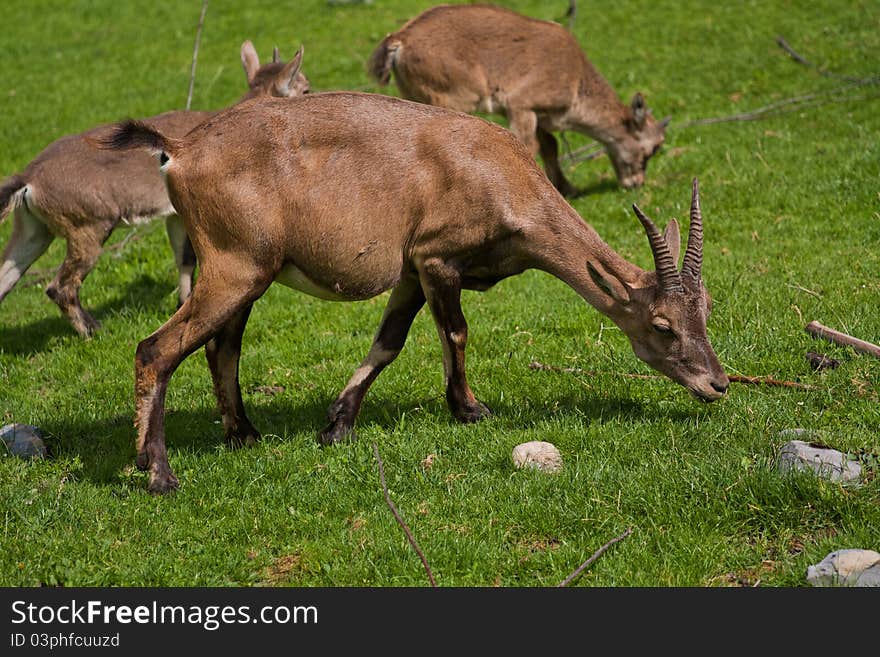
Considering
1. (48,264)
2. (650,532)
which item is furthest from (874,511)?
(48,264)

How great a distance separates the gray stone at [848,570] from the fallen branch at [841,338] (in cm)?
273

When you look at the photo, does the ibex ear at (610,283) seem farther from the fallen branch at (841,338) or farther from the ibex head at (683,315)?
the fallen branch at (841,338)

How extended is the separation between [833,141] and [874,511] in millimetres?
8759

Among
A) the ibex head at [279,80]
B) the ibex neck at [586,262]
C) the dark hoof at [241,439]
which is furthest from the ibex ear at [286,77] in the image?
the dark hoof at [241,439]

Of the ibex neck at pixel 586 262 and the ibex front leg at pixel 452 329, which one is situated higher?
the ibex neck at pixel 586 262

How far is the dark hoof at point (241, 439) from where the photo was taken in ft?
25.1

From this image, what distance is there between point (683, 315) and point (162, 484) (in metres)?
3.56

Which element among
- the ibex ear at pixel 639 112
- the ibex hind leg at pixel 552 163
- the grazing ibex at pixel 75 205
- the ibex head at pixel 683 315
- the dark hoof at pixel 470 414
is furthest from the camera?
the ibex ear at pixel 639 112

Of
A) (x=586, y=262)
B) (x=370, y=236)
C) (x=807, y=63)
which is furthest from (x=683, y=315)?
(x=807, y=63)

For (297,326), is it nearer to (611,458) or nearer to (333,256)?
(333,256)

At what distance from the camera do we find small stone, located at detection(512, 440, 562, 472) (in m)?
6.85

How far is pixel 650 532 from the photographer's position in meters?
6.13

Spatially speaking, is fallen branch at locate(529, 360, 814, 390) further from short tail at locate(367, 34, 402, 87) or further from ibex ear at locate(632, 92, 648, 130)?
ibex ear at locate(632, 92, 648, 130)

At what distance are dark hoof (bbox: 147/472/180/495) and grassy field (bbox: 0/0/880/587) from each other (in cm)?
6
